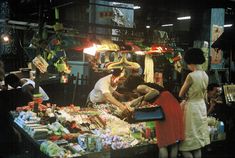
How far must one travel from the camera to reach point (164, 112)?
5.70m

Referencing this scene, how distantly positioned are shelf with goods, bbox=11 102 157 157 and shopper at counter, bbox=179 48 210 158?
705 mm

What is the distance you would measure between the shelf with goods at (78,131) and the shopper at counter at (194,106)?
71 centimetres

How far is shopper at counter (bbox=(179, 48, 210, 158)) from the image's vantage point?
604cm

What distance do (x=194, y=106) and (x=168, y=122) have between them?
756mm

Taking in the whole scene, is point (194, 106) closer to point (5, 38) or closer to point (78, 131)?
point (78, 131)

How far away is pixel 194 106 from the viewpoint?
6129 mm

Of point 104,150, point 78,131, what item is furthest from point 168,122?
point 78,131

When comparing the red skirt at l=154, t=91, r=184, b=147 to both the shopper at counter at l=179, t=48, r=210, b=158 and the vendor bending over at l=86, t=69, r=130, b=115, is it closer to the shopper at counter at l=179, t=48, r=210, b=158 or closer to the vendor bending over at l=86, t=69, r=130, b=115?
the shopper at counter at l=179, t=48, r=210, b=158

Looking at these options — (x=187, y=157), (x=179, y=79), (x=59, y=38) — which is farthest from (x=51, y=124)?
(x=179, y=79)

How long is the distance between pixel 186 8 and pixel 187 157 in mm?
4247

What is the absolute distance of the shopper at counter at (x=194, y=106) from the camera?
6043mm

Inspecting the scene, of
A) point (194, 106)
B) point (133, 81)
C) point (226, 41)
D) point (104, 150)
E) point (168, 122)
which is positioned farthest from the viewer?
point (226, 41)

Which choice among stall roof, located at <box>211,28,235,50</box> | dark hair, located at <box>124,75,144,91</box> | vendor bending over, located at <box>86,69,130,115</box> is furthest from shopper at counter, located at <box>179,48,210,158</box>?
stall roof, located at <box>211,28,235,50</box>

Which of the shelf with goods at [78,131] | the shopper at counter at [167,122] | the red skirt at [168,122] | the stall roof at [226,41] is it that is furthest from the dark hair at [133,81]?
the stall roof at [226,41]
